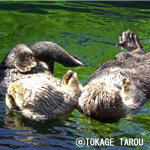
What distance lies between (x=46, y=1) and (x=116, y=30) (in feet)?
14.8

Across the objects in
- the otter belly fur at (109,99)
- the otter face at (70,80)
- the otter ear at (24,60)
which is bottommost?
the otter belly fur at (109,99)

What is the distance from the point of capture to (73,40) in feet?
24.1

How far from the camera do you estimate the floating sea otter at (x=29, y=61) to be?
4.57m

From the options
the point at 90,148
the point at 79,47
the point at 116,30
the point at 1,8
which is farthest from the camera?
the point at 1,8

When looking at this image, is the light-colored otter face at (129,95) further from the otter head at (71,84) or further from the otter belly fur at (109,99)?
the otter head at (71,84)

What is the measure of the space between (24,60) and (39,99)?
1275 millimetres

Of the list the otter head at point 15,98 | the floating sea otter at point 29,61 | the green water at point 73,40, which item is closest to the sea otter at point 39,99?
the otter head at point 15,98

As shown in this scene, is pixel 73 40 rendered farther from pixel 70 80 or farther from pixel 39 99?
pixel 39 99

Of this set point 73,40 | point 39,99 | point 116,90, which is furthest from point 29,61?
point 73,40

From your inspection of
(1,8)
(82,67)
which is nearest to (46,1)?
(1,8)

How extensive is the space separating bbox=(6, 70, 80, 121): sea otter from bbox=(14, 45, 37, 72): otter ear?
26.8 inches

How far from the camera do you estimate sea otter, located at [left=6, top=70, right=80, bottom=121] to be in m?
3.50

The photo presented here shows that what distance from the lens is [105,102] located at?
3.63 metres

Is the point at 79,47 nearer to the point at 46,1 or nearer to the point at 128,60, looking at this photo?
the point at 128,60
